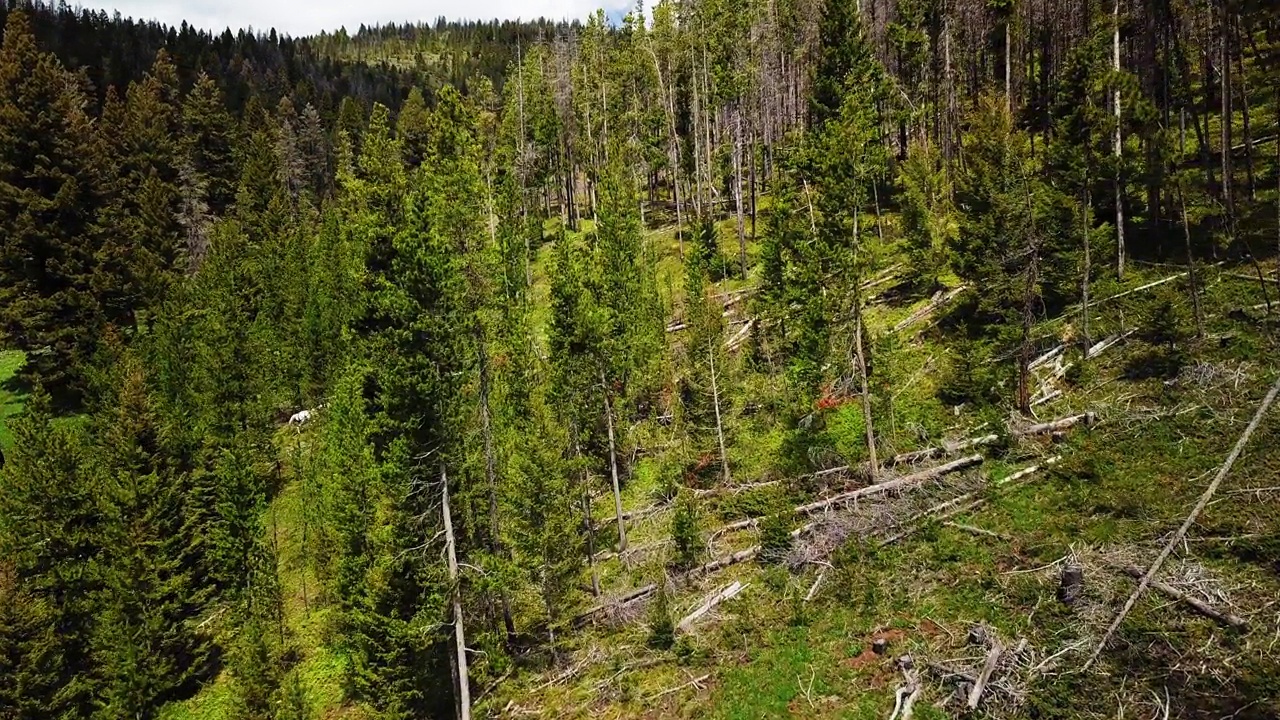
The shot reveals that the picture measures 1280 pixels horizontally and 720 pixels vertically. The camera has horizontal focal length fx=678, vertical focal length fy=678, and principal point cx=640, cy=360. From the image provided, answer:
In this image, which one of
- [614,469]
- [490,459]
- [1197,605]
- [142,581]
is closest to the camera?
[1197,605]

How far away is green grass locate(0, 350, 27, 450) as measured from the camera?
1665 inches

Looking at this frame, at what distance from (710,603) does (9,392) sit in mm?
52860

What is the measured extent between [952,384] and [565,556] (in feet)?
52.8

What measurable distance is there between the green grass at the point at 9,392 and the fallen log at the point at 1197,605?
53687 millimetres

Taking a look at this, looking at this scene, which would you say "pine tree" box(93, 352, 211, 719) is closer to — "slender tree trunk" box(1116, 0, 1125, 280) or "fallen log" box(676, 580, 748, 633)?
"fallen log" box(676, 580, 748, 633)

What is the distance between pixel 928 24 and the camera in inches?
1933

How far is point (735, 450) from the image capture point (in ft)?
102

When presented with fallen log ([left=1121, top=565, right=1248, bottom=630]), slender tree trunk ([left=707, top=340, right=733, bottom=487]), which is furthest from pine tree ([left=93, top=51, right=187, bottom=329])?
fallen log ([left=1121, top=565, right=1248, bottom=630])

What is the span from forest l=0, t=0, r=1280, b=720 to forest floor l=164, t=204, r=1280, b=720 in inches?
4.2

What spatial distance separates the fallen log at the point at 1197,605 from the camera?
510 inches

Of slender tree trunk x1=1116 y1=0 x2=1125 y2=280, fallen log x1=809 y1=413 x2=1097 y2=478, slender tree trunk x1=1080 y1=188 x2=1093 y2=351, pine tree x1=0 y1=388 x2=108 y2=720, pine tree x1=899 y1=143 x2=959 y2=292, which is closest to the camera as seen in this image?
fallen log x1=809 y1=413 x2=1097 y2=478

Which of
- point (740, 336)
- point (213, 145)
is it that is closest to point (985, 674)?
point (740, 336)

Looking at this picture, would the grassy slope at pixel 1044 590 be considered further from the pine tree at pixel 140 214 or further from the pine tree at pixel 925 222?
the pine tree at pixel 140 214

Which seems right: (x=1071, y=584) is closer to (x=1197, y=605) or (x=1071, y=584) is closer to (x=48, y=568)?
(x=1197, y=605)
